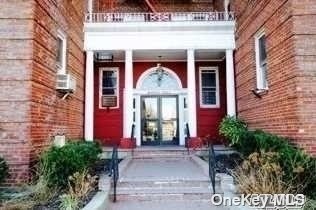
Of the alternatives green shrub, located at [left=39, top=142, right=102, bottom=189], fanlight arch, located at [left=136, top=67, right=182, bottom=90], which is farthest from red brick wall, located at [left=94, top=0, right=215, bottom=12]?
green shrub, located at [left=39, top=142, right=102, bottom=189]

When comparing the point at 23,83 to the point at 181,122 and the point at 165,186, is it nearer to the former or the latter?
the point at 165,186

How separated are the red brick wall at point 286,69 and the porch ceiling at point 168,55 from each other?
12.2ft

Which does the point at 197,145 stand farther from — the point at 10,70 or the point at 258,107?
the point at 10,70

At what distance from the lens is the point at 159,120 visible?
51.0 ft

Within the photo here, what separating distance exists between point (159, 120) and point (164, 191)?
8562 millimetres

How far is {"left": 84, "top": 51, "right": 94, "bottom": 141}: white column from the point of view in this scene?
1300cm

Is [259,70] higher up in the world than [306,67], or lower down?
higher up

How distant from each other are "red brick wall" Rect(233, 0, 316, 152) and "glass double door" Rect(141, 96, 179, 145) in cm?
505

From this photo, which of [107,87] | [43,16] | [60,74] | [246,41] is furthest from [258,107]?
[107,87]

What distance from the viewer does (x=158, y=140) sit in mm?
15445

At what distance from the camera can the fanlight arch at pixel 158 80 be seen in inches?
616

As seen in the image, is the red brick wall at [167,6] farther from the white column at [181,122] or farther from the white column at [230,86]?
the white column at [181,122]

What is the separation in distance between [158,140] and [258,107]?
19.9 feet

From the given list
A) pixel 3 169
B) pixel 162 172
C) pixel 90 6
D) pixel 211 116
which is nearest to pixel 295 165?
pixel 162 172
